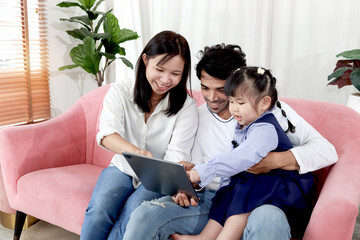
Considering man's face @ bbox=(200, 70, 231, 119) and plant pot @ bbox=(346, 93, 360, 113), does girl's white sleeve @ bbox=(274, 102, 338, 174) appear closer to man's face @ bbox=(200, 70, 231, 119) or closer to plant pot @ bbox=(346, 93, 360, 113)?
man's face @ bbox=(200, 70, 231, 119)

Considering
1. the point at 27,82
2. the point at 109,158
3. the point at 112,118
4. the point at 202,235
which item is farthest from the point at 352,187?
the point at 27,82

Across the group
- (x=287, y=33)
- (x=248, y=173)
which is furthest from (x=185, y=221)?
(x=287, y=33)

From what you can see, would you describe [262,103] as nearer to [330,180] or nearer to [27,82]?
[330,180]

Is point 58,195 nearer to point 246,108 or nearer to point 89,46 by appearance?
point 246,108

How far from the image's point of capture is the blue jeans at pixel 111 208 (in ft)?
4.85

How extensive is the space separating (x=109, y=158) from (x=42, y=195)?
45cm

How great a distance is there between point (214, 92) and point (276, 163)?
0.39 m

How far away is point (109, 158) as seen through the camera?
6.97 ft

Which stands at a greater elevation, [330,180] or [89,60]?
[89,60]

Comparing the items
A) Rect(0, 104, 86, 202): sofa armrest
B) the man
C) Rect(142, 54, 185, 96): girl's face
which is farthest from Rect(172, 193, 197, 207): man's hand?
Rect(0, 104, 86, 202): sofa armrest

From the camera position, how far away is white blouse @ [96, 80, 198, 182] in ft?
5.32

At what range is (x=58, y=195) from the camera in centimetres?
174

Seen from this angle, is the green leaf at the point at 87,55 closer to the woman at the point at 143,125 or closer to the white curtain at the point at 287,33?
the white curtain at the point at 287,33

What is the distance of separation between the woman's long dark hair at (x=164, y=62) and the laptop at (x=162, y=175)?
1.16ft
